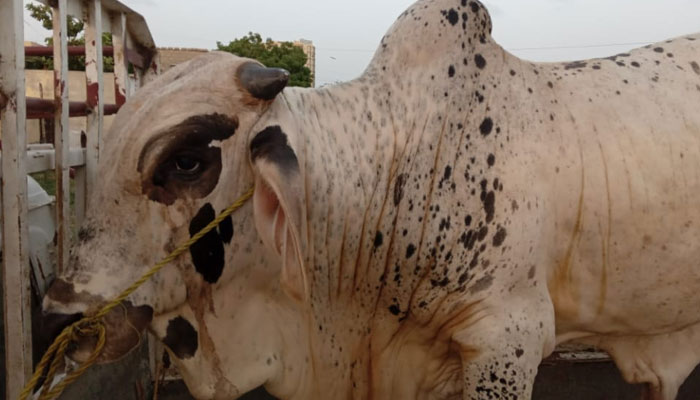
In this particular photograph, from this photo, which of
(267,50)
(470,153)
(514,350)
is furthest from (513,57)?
(267,50)

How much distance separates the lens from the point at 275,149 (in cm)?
176

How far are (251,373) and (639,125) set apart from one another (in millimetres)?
1456

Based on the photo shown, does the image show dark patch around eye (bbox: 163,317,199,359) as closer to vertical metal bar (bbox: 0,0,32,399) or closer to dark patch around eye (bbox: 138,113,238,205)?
dark patch around eye (bbox: 138,113,238,205)

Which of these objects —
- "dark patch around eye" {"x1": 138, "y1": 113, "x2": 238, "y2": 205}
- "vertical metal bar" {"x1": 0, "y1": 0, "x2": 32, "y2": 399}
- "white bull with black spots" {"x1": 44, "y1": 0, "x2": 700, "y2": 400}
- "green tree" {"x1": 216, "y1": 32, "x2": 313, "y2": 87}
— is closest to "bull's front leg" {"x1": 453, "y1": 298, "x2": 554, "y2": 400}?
"white bull with black spots" {"x1": 44, "y1": 0, "x2": 700, "y2": 400}

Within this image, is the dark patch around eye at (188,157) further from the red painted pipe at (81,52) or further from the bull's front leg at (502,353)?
the red painted pipe at (81,52)

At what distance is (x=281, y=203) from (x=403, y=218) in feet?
1.49

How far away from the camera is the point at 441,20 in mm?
2141

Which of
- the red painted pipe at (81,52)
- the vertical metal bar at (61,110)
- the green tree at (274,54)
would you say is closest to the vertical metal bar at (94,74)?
the vertical metal bar at (61,110)

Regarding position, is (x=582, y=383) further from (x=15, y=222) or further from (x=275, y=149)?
(x=15, y=222)

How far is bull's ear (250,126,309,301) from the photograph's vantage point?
1711 mm

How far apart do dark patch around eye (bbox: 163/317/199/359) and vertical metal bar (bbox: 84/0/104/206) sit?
93cm

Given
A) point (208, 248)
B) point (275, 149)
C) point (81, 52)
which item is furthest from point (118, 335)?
point (81, 52)

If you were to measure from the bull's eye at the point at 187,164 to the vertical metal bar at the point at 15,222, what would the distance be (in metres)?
0.58

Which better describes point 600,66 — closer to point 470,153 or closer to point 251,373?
point 470,153
